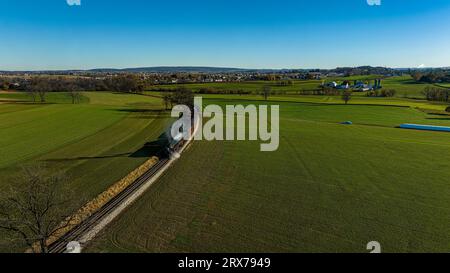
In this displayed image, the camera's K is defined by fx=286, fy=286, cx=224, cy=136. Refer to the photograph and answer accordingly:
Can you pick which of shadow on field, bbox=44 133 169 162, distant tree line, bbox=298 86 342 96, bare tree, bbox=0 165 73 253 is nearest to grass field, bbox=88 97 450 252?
bare tree, bbox=0 165 73 253

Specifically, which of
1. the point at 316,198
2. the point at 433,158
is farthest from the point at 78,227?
the point at 433,158

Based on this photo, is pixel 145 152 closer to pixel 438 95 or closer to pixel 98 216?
pixel 98 216

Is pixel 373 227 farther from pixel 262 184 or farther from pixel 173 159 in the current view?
pixel 173 159

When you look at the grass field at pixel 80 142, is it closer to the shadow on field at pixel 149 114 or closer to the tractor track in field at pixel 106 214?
the shadow on field at pixel 149 114

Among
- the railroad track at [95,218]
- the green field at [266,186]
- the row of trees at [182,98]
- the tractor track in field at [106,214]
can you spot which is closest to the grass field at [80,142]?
the green field at [266,186]

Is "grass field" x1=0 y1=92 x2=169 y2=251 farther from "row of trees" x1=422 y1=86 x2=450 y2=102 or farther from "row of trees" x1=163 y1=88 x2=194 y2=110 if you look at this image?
"row of trees" x1=422 y1=86 x2=450 y2=102
